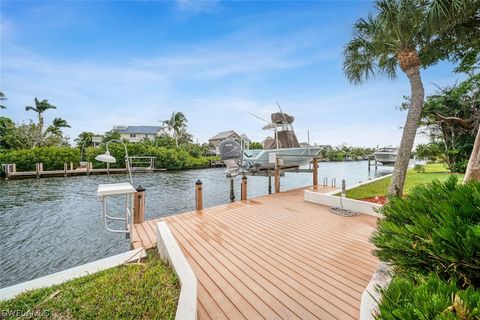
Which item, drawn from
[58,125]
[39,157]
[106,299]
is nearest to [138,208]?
[106,299]

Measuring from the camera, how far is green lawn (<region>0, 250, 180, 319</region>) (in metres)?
1.80

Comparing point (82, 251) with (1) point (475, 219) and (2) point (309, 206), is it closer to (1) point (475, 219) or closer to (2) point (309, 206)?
(2) point (309, 206)

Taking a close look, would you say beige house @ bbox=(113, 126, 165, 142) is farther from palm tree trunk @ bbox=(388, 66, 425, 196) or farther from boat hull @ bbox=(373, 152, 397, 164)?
palm tree trunk @ bbox=(388, 66, 425, 196)

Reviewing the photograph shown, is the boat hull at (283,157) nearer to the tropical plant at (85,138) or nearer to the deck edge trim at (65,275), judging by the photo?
the deck edge trim at (65,275)

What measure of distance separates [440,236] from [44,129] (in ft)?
129

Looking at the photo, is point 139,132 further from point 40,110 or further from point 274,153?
point 274,153

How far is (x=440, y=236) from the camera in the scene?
1119 mm

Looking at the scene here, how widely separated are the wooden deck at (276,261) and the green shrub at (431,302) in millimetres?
1441

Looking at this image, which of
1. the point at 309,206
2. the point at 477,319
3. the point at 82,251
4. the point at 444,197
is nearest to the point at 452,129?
the point at 309,206

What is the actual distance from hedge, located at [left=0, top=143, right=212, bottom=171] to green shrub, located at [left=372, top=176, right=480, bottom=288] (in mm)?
26389

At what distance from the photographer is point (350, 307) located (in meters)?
2.16

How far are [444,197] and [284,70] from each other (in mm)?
12538

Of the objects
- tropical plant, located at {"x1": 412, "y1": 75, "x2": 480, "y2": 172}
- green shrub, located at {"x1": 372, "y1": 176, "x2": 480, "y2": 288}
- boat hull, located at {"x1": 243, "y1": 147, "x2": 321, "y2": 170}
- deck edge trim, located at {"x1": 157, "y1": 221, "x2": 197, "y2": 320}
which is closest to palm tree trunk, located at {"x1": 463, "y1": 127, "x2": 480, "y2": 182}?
green shrub, located at {"x1": 372, "y1": 176, "x2": 480, "y2": 288}

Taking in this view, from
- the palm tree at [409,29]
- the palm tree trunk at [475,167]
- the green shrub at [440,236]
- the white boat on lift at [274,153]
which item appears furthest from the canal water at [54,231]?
the palm tree trunk at [475,167]
